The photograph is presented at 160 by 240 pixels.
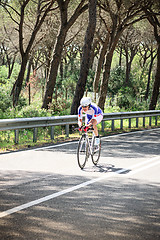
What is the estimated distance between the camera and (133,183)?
313 inches

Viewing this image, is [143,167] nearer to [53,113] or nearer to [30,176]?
[30,176]

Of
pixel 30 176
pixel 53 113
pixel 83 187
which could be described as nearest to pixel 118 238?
pixel 83 187

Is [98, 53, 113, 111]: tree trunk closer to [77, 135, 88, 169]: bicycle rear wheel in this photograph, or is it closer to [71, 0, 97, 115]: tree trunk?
[71, 0, 97, 115]: tree trunk

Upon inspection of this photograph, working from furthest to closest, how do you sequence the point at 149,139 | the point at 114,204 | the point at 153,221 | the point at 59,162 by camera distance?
the point at 149,139, the point at 59,162, the point at 114,204, the point at 153,221

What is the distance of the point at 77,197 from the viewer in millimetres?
6805

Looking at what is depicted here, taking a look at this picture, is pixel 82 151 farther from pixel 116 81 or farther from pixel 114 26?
pixel 116 81

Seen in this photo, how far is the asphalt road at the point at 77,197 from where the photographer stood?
5211 mm

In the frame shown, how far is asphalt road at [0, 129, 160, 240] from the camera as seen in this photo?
521 cm

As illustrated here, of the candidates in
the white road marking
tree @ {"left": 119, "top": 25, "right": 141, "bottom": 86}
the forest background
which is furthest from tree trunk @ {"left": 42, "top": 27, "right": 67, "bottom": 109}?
tree @ {"left": 119, "top": 25, "right": 141, "bottom": 86}

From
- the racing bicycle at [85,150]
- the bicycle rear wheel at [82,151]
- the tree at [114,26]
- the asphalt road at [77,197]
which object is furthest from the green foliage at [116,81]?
the bicycle rear wheel at [82,151]

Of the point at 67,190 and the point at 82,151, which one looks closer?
the point at 67,190

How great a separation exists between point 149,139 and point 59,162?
6326 millimetres

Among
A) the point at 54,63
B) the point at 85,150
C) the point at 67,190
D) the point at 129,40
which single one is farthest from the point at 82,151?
the point at 129,40

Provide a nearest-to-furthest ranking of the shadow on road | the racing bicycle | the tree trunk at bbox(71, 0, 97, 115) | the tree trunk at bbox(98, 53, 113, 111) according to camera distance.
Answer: the shadow on road, the racing bicycle, the tree trunk at bbox(71, 0, 97, 115), the tree trunk at bbox(98, 53, 113, 111)
